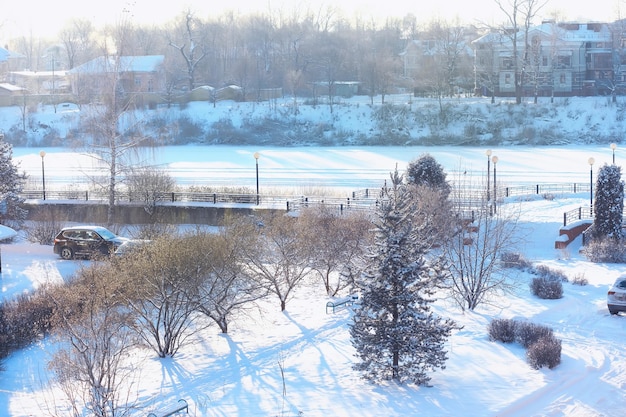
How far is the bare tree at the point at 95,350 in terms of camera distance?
10.8m

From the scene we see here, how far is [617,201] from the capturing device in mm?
25484

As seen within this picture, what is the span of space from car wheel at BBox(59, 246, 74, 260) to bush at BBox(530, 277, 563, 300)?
1398 centimetres

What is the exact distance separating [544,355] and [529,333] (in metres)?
1.20

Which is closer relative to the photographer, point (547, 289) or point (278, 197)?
point (547, 289)

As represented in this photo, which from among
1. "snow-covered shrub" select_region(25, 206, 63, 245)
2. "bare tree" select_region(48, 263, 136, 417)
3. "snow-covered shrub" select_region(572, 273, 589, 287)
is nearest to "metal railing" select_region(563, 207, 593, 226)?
"snow-covered shrub" select_region(572, 273, 589, 287)

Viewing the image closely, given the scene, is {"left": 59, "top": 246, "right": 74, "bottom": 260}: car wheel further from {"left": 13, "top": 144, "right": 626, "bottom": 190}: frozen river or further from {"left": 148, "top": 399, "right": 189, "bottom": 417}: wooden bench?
{"left": 148, "top": 399, "right": 189, "bottom": 417}: wooden bench

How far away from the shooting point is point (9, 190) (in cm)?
2742

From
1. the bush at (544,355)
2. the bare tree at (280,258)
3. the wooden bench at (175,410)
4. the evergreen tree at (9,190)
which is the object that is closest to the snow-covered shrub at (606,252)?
the bare tree at (280,258)

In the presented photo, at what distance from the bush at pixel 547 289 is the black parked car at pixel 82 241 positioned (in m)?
12.3

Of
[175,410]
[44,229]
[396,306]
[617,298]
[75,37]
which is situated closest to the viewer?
[175,410]

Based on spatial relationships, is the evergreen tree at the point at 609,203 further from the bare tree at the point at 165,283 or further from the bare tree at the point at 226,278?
the bare tree at the point at 165,283

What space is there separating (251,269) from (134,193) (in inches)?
579

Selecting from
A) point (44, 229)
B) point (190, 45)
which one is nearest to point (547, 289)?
point (44, 229)

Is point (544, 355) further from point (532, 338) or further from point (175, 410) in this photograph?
point (175, 410)
